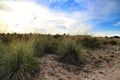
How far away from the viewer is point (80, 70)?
8.14 m

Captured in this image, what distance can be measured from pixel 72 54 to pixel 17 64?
277 centimetres

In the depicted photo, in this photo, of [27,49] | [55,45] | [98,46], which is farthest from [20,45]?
[98,46]

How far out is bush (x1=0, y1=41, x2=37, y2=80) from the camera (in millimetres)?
6500

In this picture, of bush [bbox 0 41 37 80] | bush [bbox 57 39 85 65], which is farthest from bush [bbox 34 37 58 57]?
bush [bbox 0 41 37 80]

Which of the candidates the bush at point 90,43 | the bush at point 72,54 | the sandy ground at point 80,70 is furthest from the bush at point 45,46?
the bush at point 90,43

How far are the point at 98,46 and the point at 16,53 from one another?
640 cm

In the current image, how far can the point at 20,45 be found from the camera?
278 inches

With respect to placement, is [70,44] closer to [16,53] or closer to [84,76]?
[84,76]

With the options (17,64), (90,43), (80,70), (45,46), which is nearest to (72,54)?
(80,70)

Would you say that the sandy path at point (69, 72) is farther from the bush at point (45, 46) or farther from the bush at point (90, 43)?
the bush at point (90, 43)

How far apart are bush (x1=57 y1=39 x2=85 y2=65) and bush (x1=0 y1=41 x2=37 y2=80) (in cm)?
186

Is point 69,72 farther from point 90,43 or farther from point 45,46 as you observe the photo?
point 90,43

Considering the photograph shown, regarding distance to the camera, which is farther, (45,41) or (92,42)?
(92,42)

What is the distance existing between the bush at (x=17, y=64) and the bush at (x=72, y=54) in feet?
6.11
